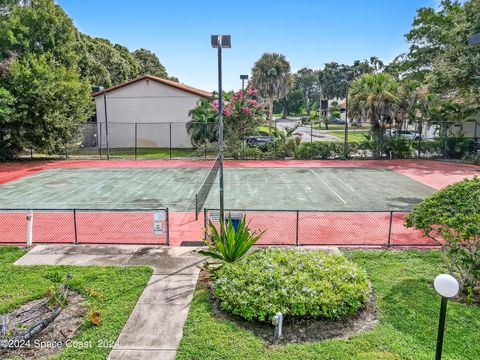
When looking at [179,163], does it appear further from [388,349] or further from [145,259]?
[388,349]

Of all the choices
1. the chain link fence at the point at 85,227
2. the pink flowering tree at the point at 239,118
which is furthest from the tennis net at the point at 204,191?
the pink flowering tree at the point at 239,118

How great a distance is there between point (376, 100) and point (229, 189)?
13.8 meters

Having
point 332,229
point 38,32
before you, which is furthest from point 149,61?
point 332,229

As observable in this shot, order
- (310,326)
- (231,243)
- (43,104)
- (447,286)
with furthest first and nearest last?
(43,104), (231,243), (310,326), (447,286)

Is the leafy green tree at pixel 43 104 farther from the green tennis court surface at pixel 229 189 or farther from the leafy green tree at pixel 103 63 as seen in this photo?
the leafy green tree at pixel 103 63

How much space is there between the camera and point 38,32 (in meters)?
29.4

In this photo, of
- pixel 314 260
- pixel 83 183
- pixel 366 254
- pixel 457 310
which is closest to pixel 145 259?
pixel 314 260

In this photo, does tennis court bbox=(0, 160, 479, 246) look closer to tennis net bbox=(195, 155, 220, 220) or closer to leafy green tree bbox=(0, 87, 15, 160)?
tennis net bbox=(195, 155, 220, 220)

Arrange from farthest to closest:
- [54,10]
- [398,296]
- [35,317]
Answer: [54,10]
[398,296]
[35,317]

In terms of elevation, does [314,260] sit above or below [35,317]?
above

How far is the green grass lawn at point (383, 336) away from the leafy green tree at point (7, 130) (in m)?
21.0

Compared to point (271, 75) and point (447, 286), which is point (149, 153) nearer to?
point (271, 75)

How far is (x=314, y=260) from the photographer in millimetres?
8734

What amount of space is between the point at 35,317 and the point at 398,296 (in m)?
7.01
